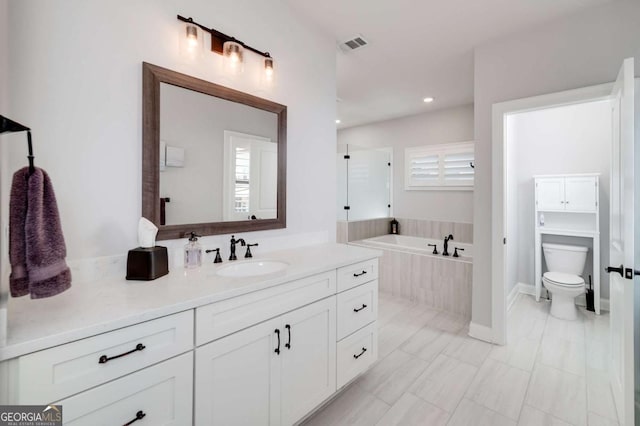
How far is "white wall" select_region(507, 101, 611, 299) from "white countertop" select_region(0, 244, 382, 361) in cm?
330

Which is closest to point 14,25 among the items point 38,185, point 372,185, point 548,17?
point 38,185

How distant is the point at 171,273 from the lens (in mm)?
1374

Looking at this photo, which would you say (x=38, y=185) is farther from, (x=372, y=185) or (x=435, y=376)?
(x=372, y=185)

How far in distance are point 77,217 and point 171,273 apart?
46 cm

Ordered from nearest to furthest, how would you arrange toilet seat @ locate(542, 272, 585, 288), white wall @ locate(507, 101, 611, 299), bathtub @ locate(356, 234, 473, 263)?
1. toilet seat @ locate(542, 272, 585, 288)
2. white wall @ locate(507, 101, 611, 299)
3. bathtub @ locate(356, 234, 473, 263)

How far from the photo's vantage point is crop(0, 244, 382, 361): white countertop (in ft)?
2.53

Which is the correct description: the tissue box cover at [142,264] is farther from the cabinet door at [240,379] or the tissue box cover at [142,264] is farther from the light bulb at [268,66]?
the light bulb at [268,66]

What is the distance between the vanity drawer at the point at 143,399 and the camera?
82cm

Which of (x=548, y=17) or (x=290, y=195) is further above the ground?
(x=548, y=17)

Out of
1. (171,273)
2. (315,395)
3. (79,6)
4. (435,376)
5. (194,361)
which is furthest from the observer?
(435,376)

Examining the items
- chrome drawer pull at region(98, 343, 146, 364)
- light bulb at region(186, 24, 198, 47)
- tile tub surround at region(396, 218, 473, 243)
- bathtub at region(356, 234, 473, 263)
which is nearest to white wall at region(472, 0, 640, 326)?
bathtub at region(356, 234, 473, 263)

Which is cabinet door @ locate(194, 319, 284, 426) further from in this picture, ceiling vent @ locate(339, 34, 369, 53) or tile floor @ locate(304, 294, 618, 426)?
ceiling vent @ locate(339, 34, 369, 53)

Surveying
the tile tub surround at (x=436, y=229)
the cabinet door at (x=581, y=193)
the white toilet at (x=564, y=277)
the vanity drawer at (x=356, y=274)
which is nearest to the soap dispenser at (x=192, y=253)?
the vanity drawer at (x=356, y=274)

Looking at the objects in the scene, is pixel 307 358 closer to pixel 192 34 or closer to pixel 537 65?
pixel 192 34
